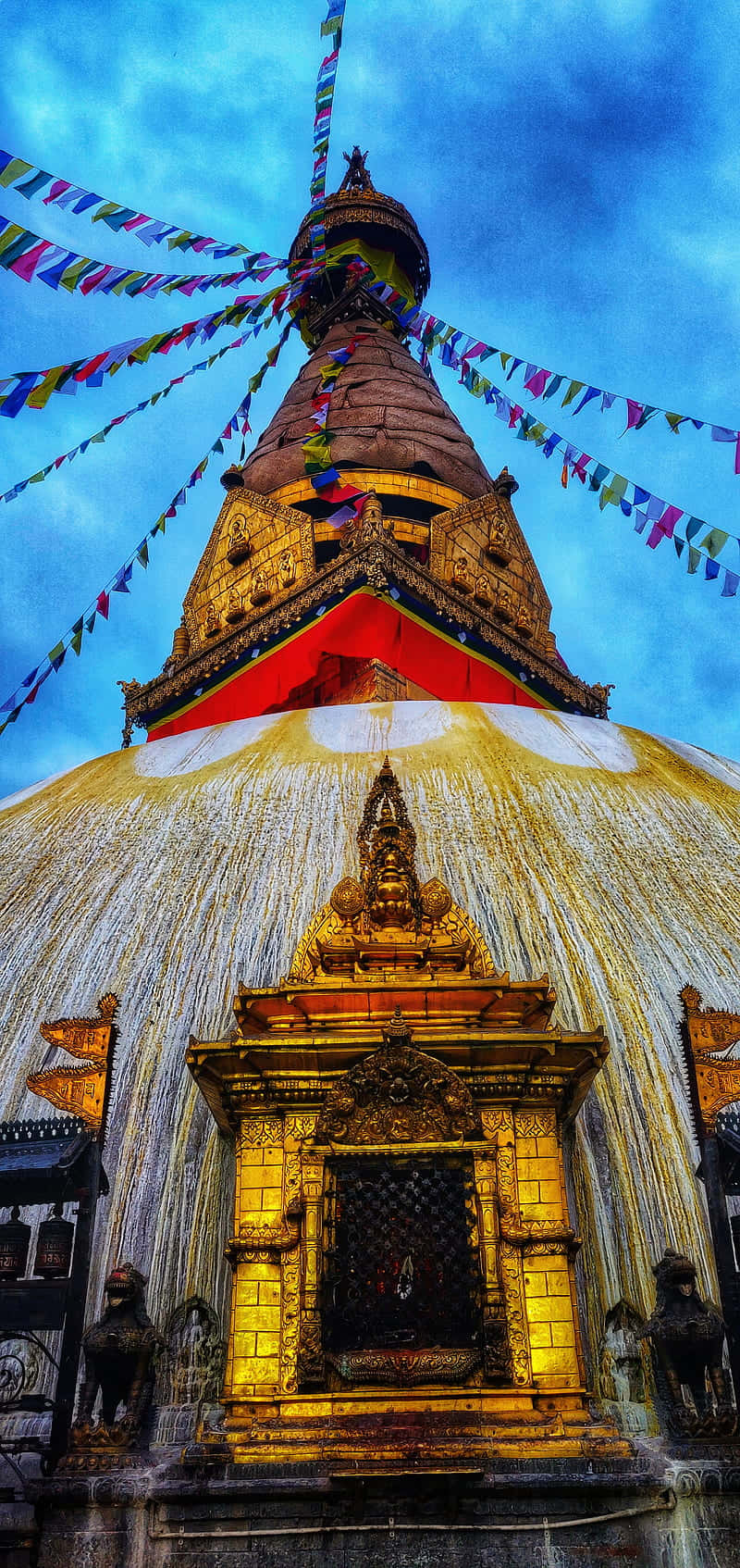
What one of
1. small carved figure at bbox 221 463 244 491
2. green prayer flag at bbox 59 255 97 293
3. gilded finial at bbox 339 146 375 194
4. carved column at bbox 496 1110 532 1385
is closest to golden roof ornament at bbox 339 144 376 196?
gilded finial at bbox 339 146 375 194

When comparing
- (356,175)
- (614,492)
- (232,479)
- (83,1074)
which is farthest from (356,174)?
(83,1074)

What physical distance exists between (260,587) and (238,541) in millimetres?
1177

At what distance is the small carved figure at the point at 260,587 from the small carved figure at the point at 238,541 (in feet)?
1.78

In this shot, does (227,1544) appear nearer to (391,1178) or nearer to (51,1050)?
(391,1178)

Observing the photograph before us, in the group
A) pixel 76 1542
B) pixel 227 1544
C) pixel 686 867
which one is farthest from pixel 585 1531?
pixel 686 867

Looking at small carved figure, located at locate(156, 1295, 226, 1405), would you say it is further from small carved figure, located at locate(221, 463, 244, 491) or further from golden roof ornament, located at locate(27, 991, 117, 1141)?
small carved figure, located at locate(221, 463, 244, 491)

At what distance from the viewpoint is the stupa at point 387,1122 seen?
4621mm

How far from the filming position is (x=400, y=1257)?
16.4 ft

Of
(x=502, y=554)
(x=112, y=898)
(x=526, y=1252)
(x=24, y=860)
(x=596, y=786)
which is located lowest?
(x=526, y=1252)

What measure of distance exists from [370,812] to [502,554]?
9.89m

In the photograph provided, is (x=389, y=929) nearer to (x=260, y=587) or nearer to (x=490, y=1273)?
(x=490, y=1273)

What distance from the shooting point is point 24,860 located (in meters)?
8.56

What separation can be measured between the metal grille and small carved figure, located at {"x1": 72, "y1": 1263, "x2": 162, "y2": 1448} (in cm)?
81

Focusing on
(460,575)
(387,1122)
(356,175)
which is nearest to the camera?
(387,1122)
